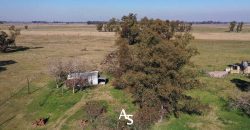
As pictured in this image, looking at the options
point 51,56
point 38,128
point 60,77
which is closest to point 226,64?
point 60,77

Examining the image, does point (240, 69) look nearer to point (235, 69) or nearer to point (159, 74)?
point (235, 69)

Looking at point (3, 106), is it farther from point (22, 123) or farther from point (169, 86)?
point (169, 86)

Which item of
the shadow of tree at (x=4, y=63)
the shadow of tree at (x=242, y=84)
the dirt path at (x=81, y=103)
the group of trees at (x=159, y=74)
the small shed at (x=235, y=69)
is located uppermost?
the group of trees at (x=159, y=74)

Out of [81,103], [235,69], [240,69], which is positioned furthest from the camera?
[240,69]

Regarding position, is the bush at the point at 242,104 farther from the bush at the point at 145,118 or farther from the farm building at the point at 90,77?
the farm building at the point at 90,77

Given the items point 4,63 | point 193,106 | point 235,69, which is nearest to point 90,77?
point 193,106

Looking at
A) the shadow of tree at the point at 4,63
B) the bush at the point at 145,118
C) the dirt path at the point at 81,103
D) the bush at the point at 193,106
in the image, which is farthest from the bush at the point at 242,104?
the shadow of tree at the point at 4,63
